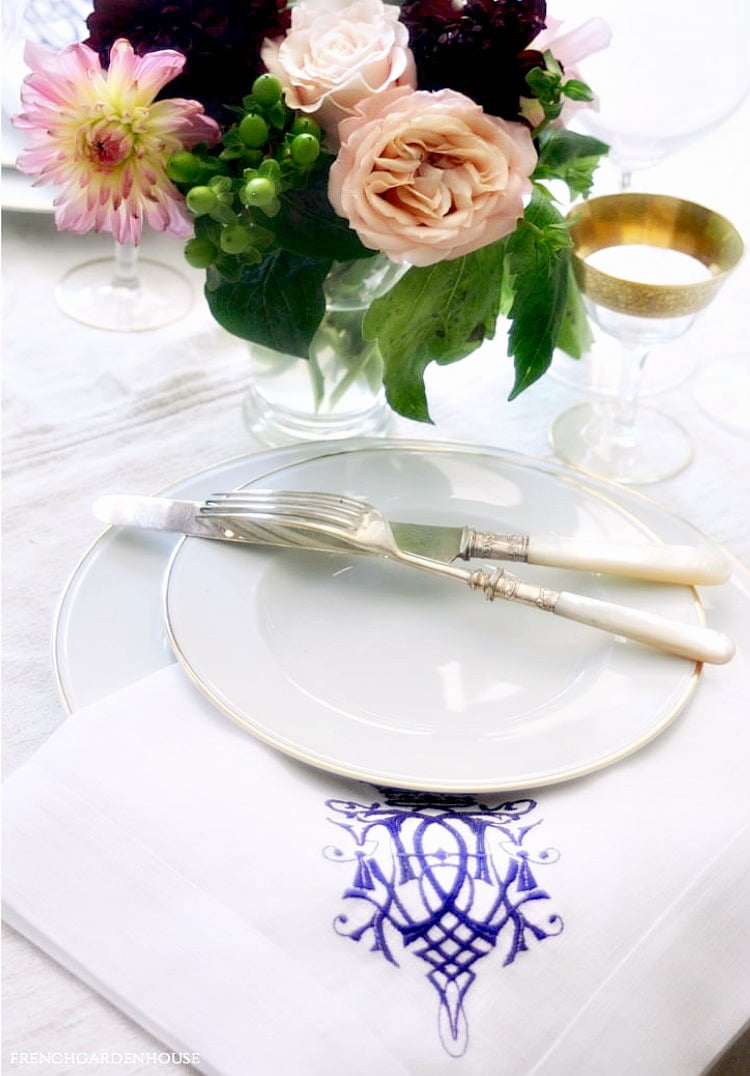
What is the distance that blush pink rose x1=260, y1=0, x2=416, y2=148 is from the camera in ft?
1.61

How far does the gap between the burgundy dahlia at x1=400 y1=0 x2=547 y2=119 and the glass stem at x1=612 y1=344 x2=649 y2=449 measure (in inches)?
8.0

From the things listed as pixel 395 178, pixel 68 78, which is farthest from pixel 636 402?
pixel 68 78

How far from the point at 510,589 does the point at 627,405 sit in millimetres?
231

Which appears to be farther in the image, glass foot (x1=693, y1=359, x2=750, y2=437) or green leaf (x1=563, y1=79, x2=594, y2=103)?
glass foot (x1=693, y1=359, x2=750, y2=437)

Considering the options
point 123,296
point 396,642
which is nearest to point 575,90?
point 396,642

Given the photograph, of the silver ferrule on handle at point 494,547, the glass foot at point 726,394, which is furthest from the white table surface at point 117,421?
the silver ferrule on handle at point 494,547

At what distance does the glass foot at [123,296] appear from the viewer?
754mm

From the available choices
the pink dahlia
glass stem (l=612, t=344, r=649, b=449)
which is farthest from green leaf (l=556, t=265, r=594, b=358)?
the pink dahlia

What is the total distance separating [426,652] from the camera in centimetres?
50

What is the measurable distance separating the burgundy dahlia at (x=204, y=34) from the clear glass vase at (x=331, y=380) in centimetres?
12

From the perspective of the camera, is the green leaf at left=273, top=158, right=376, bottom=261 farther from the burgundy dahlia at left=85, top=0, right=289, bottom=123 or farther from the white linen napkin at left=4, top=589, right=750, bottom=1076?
the white linen napkin at left=4, top=589, right=750, bottom=1076

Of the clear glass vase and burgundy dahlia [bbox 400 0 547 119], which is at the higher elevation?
burgundy dahlia [bbox 400 0 547 119]

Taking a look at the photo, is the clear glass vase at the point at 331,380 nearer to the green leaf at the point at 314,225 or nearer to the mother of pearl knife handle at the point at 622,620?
the green leaf at the point at 314,225

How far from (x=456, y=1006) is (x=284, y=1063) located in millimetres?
56
